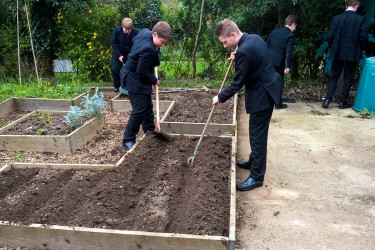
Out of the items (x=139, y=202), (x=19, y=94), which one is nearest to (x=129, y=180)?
(x=139, y=202)

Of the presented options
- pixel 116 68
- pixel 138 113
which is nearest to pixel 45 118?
pixel 138 113

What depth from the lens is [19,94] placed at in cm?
737

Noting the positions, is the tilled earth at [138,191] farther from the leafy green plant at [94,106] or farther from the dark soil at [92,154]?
the leafy green plant at [94,106]

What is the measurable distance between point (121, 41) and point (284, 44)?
11.0ft

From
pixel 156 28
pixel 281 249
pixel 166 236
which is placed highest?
pixel 156 28

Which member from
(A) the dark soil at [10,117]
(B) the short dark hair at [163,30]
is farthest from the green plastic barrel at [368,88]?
(A) the dark soil at [10,117]

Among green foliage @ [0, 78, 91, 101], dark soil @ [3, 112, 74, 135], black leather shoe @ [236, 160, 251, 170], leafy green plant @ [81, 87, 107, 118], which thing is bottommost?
black leather shoe @ [236, 160, 251, 170]

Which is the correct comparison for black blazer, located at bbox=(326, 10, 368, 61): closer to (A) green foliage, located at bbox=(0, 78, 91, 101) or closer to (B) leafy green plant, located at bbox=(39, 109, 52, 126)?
(A) green foliage, located at bbox=(0, 78, 91, 101)

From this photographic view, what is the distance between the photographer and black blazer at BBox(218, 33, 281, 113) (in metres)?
3.67

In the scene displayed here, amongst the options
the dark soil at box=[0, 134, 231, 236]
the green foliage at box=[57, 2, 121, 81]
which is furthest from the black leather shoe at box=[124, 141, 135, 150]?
the green foliage at box=[57, 2, 121, 81]

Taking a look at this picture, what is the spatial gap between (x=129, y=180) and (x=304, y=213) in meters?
1.90

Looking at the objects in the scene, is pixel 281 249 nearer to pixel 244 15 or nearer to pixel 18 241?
pixel 18 241

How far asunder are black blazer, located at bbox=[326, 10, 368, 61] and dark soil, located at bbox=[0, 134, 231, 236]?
3.77 metres

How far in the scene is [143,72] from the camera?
4699 millimetres
